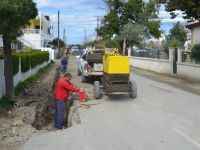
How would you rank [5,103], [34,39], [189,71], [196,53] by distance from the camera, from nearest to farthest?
[5,103] → [196,53] → [189,71] → [34,39]

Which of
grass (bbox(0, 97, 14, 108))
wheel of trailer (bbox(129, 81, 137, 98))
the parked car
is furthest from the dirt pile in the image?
wheel of trailer (bbox(129, 81, 137, 98))

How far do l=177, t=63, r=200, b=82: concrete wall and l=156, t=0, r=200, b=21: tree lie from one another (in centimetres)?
312

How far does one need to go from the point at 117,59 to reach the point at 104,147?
8.78 m

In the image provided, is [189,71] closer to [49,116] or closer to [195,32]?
[195,32]

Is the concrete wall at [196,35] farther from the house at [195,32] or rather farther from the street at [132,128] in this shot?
the street at [132,128]

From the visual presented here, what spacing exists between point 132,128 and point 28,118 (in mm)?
4337

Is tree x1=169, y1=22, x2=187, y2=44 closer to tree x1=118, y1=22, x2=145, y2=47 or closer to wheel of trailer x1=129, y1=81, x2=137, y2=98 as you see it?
tree x1=118, y1=22, x2=145, y2=47

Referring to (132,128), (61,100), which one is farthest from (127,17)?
(132,128)

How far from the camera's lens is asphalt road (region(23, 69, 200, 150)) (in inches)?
423

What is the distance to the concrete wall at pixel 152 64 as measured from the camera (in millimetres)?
38688

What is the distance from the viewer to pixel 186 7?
Result: 94.1 feet

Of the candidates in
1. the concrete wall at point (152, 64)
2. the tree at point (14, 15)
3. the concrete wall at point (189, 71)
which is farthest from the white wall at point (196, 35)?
the tree at point (14, 15)

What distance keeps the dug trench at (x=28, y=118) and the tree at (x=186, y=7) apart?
422 inches

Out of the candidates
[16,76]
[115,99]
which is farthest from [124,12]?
[115,99]
